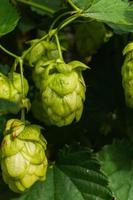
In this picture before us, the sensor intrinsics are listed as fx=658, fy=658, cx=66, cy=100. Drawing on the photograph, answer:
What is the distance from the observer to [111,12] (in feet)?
7.07

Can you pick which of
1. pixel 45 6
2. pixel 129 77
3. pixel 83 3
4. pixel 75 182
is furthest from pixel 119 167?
pixel 45 6

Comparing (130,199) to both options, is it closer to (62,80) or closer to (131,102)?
(131,102)

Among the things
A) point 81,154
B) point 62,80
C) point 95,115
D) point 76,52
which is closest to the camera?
point 62,80

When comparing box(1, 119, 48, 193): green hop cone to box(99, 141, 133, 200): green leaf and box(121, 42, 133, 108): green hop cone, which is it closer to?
box(121, 42, 133, 108): green hop cone

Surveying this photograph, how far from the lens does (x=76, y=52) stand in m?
3.15

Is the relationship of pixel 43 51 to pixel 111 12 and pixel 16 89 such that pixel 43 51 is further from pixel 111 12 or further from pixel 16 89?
pixel 111 12

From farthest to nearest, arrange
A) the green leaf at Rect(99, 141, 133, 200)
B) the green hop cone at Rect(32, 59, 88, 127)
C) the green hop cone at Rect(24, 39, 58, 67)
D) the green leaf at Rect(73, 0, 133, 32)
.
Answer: the green leaf at Rect(99, 141, 133, 200) < the green hop cone at Rect(24, 39, 58, 67) < the green leaf at Rect(73, 0, 133, 32) < the green hop cone at Rect(32, 59, 88, 127)

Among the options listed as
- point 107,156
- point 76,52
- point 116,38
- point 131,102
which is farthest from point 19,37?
point 131,102

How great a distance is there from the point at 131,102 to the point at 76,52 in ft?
3.52

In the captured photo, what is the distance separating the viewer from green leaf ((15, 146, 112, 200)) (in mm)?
2264

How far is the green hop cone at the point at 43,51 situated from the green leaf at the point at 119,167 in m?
0.46

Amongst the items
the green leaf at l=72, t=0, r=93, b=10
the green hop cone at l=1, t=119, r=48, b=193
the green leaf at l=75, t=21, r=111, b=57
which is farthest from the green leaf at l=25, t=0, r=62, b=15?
the green hop cone at l=1, t=119, r=48, b=193

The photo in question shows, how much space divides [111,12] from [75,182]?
0.60 meters

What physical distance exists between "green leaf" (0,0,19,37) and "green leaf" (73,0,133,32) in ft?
0.98
